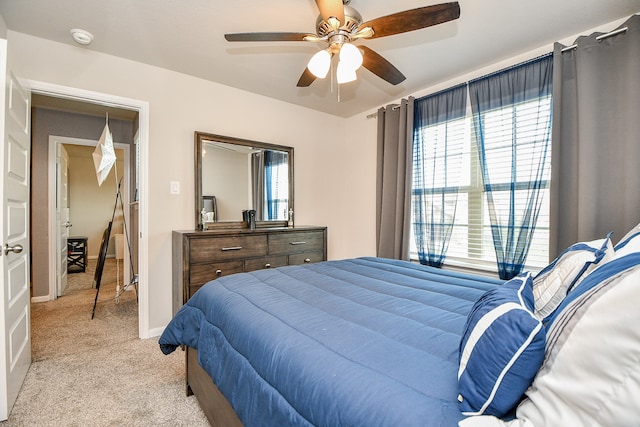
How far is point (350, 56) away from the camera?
5.46 feet

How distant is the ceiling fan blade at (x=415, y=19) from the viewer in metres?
1.42

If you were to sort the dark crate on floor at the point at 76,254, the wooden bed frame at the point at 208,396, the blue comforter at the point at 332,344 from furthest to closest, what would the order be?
the dark crate on floor at the point at 76,254, the wooden bed frame at the point at 208,396, the blue comforter at the point at 332,344

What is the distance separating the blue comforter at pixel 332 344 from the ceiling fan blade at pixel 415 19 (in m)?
1.39

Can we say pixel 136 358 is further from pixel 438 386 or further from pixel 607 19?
pixel 607 19

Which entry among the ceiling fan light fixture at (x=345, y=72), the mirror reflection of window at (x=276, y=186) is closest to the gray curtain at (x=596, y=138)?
the ceiling fan light fixture at (x=345, y=72)

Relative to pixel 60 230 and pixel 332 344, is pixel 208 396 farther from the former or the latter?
pixel 60 230

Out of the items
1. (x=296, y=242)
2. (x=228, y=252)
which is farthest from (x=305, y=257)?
(x=228, y=252)

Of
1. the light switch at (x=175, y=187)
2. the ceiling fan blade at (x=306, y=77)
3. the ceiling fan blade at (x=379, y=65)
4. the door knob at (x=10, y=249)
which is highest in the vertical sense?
the ceiling fan blade at (x=306, y=77)

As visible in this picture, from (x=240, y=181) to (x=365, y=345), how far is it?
271 cm

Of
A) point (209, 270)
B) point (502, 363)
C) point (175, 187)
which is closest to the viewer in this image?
point (502, 363)

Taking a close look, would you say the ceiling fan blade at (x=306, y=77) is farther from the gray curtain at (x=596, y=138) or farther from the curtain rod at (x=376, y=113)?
the gray curtain at (x=596, y=138)

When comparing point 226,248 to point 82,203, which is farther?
point 82,203

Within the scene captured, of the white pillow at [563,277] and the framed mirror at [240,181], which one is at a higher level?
the framed mirror at [240,181]

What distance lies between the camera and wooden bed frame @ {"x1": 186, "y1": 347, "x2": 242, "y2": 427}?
4.23 ft
